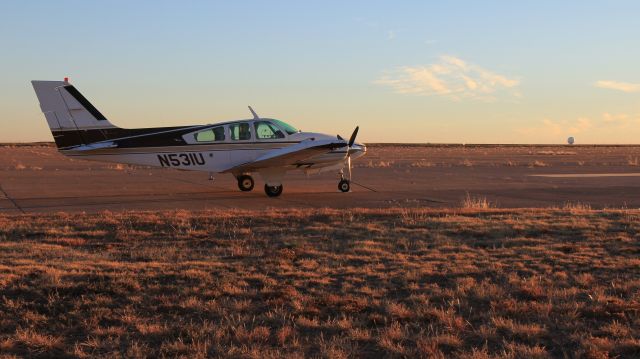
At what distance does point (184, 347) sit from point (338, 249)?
194 inches

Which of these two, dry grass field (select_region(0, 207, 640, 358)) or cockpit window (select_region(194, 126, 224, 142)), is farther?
cockpit window (select_region(194, 126, 224, 142))

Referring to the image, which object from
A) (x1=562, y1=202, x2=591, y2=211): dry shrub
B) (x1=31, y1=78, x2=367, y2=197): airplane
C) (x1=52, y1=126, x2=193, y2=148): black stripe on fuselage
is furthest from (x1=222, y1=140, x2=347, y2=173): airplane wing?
(x1=562, y1=202, x2=591, y2=211): dry shrub

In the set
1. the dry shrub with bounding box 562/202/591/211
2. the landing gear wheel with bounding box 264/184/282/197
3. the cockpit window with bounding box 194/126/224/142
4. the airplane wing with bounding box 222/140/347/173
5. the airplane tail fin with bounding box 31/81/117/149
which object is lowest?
the dry shrub with bounding box 562/202/591/211

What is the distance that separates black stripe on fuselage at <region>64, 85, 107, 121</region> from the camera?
60.8ft

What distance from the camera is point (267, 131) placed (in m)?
19.7

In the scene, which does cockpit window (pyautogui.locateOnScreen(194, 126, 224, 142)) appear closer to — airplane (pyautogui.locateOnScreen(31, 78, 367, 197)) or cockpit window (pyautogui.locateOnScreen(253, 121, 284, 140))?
airplane (pyautogui.locateOnScreen(31, 78, 367, 197))

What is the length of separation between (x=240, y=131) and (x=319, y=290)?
42.8 ft

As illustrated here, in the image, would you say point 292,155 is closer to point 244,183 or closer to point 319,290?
point 244,183

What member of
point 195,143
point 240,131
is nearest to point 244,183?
point 240,131

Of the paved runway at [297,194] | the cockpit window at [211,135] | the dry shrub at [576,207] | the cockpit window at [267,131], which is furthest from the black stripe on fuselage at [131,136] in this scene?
the dry shrub at [576,207]

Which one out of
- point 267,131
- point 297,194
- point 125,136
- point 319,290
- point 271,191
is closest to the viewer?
point 319,290

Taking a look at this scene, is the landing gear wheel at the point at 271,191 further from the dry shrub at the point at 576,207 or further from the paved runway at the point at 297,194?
the dry shrub at the point at 576,207

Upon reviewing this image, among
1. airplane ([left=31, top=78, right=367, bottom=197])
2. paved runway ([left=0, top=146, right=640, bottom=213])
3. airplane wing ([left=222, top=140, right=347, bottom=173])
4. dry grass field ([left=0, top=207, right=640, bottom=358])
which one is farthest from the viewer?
airplane wing ([left=222, top=140, right=347, bottom=173])

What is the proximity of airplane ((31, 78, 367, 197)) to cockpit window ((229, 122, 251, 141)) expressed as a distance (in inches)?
1.1
